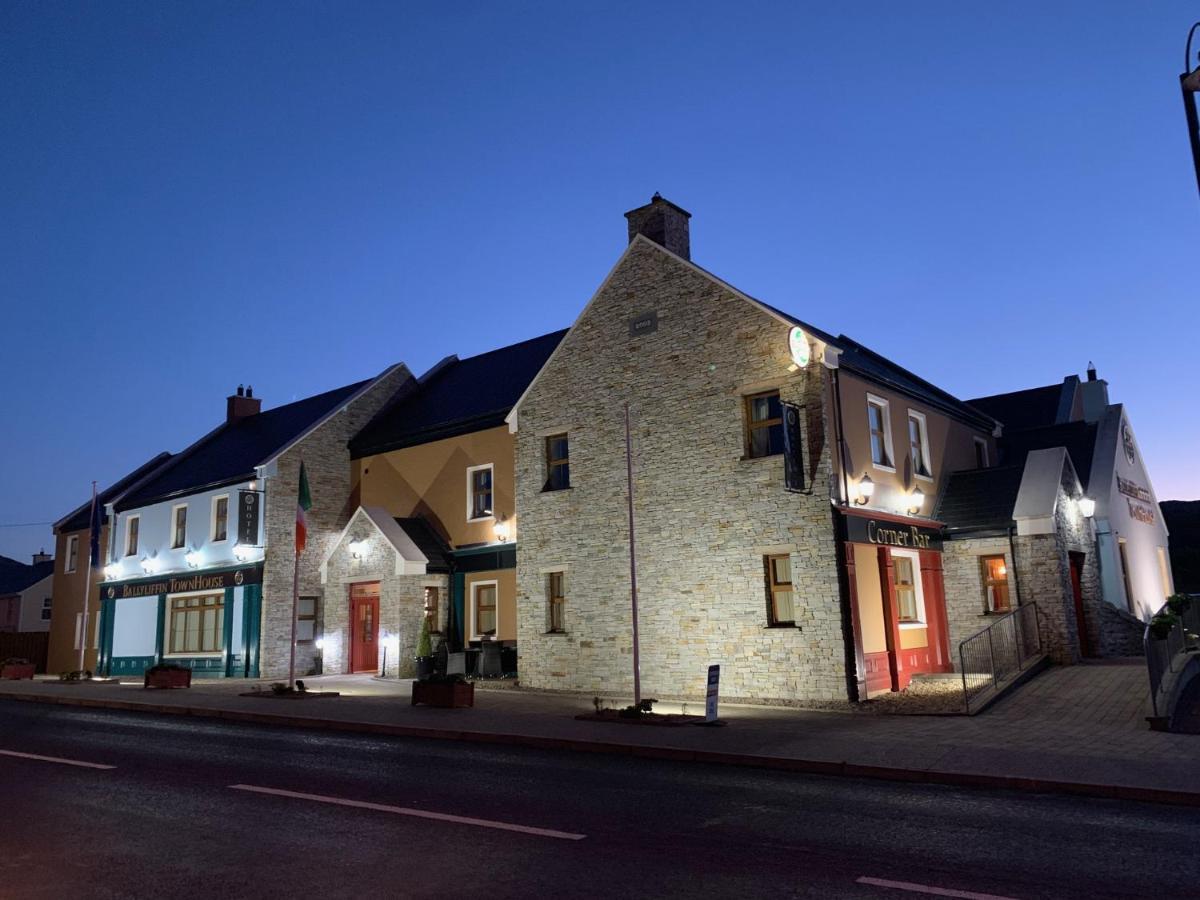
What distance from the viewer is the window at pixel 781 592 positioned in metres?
18.2

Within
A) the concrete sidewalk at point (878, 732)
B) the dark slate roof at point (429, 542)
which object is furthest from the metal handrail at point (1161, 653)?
the dark slate roof at point (429, 542)

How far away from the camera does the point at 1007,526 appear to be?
20625mm

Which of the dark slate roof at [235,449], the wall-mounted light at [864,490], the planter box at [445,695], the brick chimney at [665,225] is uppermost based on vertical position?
the brick chimney at [665,225]

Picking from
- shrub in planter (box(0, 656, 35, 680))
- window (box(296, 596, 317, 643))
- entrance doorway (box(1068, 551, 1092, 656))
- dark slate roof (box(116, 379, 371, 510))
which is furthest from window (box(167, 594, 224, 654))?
entrance doorway (box(1068, 551, 1092, 656))

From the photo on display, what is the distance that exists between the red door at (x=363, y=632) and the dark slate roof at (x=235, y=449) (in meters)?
5.43

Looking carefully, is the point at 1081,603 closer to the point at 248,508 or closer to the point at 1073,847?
the point at 1073,847

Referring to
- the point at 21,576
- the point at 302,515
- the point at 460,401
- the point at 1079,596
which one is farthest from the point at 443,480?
the point at 21,576

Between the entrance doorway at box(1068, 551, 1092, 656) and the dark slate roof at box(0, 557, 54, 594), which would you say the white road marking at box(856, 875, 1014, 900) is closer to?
the entrance doorway at box(1068, 551, 1092, 656)

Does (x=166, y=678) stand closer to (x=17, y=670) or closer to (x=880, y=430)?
(x=17, y=670)

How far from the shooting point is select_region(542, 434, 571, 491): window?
22.4 metres

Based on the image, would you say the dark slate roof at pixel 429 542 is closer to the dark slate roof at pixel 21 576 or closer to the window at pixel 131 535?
the window at pixel 131 535

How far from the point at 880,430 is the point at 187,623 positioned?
76.4 feet

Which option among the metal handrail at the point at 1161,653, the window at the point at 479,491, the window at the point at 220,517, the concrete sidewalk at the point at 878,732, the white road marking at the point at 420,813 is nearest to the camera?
the white road marking at the point at 420,813

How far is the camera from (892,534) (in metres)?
19.3
